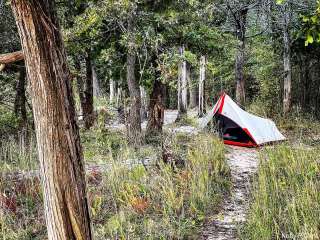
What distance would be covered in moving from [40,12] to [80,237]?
1.61 metres

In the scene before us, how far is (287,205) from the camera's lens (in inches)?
209

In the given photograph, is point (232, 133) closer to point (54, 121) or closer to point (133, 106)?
point (133, 106)

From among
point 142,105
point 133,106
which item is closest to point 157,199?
point 133,106

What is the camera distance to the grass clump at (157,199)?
17.4 feet

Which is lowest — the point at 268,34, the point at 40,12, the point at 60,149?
the point at 60,149

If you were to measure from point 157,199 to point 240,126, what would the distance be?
214 inches

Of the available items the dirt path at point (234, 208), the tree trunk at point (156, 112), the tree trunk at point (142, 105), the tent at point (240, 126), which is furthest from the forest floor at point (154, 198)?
the tree trunk at point (142, 105)

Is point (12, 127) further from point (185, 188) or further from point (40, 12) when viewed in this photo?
point (40, 12)

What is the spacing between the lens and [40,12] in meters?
2.92

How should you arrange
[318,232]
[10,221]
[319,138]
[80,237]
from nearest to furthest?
1. [80,237]
2. [318,232]
3. [10,221]
4. [319,138]

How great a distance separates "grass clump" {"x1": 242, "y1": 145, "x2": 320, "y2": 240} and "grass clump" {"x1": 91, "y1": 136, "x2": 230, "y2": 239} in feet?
2.23

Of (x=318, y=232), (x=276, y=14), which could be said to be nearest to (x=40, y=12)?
(x=318, y=232)

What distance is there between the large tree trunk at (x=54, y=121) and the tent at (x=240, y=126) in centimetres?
785

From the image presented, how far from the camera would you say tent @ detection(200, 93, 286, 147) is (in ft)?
35.7
